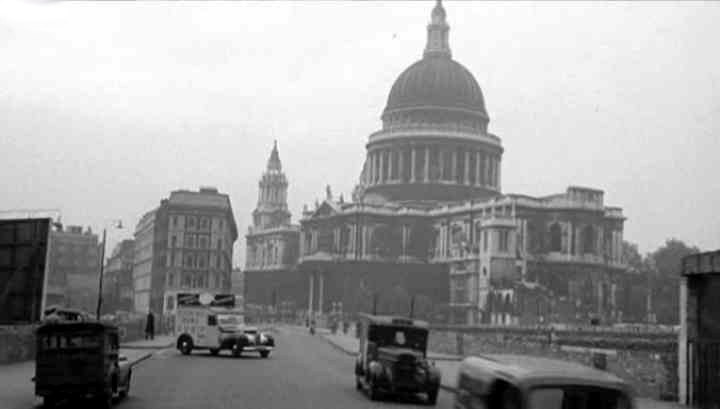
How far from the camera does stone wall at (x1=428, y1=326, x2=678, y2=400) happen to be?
32.0 m

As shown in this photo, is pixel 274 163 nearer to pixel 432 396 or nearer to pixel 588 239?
pixel 588 239

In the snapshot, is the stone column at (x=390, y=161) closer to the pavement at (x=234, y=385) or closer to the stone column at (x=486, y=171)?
the stone column at (x=486, y=171)

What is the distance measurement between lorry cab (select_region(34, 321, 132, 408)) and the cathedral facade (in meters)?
90.3

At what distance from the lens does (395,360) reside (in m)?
28.3

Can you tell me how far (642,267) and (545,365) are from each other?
134076 mm

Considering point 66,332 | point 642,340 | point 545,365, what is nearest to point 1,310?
point 66,332

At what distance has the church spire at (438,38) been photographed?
156500 millimetres

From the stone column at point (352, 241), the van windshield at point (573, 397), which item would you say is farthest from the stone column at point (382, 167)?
the van windshield at point (573, 397)

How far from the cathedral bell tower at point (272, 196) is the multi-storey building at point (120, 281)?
2252cm

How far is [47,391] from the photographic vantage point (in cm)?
2341

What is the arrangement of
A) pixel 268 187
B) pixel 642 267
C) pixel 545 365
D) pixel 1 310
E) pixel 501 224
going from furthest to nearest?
pixel 268 187 → pixel 642 267 → pixel 501 224 → pixel 1 310 → pixel 545 365

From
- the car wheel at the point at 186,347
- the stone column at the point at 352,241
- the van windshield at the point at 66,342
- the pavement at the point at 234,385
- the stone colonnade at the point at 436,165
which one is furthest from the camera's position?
the stone colonnade at the point at 436,165

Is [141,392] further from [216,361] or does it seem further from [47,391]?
[216,361]

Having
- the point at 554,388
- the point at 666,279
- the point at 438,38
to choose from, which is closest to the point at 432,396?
the point at 554,388
